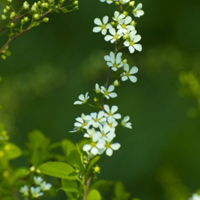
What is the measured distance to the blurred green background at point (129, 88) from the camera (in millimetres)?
2881

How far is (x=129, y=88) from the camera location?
390 cm

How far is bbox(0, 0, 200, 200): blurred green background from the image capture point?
9.45 ft

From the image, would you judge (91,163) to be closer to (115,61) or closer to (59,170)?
(59,170)

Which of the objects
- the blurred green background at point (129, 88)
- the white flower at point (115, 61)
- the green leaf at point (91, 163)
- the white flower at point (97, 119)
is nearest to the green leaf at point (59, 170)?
the green leaf at point (91, 163)

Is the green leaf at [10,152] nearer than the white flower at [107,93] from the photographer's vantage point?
No

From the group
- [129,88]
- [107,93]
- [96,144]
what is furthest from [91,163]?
[129,88]

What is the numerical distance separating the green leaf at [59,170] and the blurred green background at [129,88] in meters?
1.50

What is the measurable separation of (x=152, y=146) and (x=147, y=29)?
106cm

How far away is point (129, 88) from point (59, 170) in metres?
2.79

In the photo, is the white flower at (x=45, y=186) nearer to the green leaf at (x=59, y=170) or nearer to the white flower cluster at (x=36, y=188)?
the white flower cluster at (x=36, y=188)

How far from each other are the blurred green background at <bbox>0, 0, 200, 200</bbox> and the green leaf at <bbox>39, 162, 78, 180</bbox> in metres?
1.50

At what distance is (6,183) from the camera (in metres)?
1.32

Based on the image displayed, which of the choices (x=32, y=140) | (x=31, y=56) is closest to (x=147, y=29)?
(x=31, y=56)

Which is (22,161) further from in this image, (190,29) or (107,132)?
(107,132)
